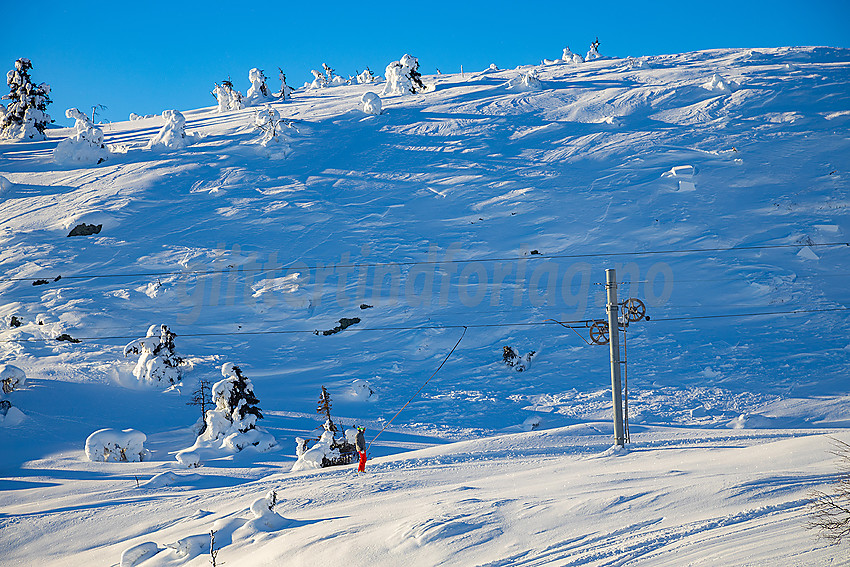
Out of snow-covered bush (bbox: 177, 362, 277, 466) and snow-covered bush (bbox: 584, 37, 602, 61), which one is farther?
snow-covered bush (bbox: 584, 37, 602, 61)

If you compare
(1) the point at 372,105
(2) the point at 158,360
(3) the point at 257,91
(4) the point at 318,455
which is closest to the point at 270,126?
(1) the point at 372,105

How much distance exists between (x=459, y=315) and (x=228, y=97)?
4292cm

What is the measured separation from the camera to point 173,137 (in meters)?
46.5

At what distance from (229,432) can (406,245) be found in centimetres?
1554

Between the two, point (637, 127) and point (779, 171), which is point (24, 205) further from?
point (779, 171)

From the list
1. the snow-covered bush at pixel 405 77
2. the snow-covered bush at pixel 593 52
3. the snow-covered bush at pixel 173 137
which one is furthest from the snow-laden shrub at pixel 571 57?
the snow-covered bush at pixel 173 137

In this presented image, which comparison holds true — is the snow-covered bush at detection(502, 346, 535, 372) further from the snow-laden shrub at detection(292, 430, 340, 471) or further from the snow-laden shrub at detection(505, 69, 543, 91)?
the snow-laden shrub at detection(505, 69, 543, 91)

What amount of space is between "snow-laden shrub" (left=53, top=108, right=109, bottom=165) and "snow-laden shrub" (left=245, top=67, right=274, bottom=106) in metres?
15.2

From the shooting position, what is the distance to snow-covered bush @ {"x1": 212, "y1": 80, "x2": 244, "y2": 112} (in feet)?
191

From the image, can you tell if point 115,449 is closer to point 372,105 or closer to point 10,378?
point 10,378

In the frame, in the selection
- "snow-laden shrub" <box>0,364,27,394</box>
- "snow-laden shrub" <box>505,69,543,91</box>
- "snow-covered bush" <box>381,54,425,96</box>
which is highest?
"snow-covered bush" <box>381,54,425,96</box>

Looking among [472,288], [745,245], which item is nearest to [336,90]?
[472,288]

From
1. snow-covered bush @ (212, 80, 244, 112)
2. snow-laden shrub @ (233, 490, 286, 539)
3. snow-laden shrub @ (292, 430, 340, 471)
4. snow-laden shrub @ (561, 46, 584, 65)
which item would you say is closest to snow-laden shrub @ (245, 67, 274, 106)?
snow-covered bush @ (212, 80, 244, 112)

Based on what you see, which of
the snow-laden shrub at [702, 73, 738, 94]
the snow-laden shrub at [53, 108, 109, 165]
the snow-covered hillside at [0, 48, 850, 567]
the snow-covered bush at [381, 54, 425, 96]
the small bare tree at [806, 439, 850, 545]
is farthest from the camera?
the snow-covered bush at [381, 54, 425, 96]
